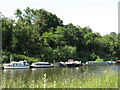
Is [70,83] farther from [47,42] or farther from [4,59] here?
[47,42]

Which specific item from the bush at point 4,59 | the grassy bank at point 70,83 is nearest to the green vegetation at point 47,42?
the bush at point 4,59

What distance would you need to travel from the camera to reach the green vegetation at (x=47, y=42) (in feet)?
258

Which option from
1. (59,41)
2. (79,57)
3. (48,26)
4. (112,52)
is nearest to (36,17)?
(48,26)

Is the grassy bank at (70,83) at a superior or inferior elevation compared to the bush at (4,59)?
inferior

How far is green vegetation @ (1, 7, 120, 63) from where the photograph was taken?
78.8 metres

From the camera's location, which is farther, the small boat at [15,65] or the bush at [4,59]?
the bush at [4,59]

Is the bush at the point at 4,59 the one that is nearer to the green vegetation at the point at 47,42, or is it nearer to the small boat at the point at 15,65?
the green vegetation at the point at 47,42

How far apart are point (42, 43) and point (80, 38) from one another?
25881mm

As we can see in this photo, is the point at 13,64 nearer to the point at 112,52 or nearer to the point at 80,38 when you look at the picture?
the point at 80,38

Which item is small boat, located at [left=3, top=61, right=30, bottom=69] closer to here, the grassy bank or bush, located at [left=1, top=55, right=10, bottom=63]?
bush, located at [left=1, top=55, right=10, bottom=63]

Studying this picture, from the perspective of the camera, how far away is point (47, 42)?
93.6 meters

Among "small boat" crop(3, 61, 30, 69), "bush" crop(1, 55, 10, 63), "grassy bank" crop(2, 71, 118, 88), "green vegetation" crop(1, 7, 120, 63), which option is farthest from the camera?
"green vegetation" crop(1, 7, 120, 63)

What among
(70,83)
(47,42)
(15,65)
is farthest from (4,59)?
(70,83)

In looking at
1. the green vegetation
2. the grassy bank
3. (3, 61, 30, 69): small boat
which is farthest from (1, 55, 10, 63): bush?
the grassy bank
